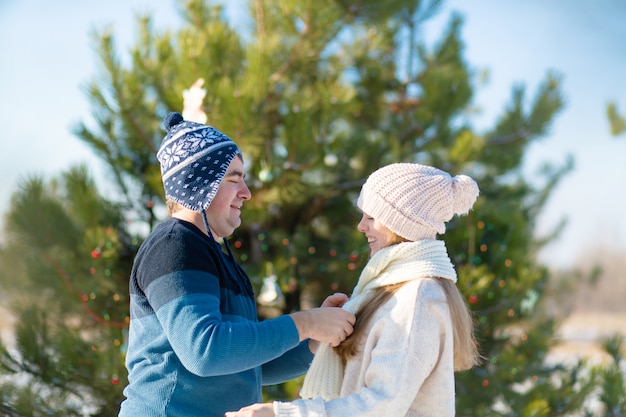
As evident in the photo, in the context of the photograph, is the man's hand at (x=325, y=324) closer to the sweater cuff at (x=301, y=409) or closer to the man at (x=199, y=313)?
the man at (x=199, y=313)

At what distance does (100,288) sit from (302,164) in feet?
3.95

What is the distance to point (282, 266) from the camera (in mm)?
3461

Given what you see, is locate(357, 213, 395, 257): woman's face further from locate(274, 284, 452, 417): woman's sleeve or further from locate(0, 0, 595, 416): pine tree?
locate(0, 0, 595, 416): pine tree

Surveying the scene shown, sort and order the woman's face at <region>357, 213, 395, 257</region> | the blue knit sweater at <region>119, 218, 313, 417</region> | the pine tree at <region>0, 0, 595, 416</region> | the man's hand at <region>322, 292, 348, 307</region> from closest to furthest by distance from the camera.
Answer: the blue knit sweater at <region>119, 218, 313, 417</region>
the woman's face at <region>357, 213, 395, 257</region>
the man's hand at <region>322, 292, 348, 307</region>
the pine tree at <region>0, 0, 595, 416</region>

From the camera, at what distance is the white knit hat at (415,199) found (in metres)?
1.47

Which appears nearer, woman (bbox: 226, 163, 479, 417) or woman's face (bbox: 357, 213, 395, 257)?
woman (bbox: 226, 163, 479, 417)

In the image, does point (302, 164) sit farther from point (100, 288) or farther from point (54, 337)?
point (54, 337)

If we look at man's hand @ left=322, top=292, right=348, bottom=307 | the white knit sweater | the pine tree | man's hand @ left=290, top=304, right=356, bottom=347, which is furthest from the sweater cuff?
the pine tree

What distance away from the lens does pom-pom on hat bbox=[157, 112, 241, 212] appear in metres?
1.42

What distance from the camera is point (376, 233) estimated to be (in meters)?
1.53

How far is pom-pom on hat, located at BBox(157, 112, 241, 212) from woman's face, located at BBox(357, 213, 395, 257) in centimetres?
34

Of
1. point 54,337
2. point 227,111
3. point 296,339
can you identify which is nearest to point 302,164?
point 227,111

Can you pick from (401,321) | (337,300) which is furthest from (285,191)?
(401,321)

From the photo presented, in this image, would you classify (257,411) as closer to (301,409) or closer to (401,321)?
(301,409)
